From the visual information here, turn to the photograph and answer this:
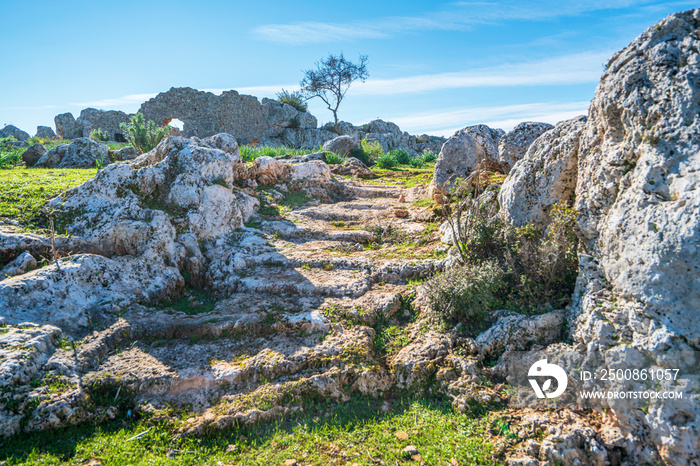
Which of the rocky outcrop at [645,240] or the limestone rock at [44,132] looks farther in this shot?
the limestone rock at [44,132]

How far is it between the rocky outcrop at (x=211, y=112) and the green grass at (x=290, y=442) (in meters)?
25.2

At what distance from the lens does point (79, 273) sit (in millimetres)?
5219

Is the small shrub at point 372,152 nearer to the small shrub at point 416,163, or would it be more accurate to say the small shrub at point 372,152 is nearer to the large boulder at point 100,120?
the small shrub at point 416,163

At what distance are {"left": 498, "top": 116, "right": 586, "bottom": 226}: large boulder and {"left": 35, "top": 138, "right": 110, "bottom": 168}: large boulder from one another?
529 inches

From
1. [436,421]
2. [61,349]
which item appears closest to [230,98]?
[61,349]

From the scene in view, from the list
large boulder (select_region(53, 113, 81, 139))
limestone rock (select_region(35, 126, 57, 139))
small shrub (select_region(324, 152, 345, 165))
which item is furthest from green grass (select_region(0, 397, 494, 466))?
limestone rock (select_region(35, 126, 57, 139))

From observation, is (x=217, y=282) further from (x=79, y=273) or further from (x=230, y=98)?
(x=230, y=98)

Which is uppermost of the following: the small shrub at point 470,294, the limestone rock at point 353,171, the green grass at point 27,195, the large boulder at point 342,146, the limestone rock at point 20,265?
the large boulder at point 342,146

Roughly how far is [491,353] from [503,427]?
2.93ft

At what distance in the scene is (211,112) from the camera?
26.3m

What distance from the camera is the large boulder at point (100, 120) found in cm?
2544

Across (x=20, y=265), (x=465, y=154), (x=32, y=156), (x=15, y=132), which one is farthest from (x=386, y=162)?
(x=15, y=132)

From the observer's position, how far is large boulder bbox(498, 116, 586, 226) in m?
5.24

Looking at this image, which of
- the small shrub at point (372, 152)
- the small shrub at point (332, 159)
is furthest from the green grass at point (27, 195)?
the small shrub at point (372, 152)
